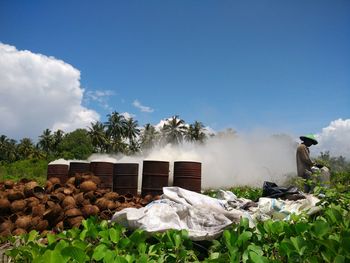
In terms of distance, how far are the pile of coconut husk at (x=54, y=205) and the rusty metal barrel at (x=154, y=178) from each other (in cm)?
111

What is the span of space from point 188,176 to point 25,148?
72193mm

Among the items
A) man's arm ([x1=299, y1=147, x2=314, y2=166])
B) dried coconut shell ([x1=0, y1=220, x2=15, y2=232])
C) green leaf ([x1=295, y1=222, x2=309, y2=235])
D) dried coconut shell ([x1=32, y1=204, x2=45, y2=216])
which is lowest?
dried coconut shell ([x1=0, y1=220, x2=15, y2=232])

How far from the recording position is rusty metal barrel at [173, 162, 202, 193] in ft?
24.9

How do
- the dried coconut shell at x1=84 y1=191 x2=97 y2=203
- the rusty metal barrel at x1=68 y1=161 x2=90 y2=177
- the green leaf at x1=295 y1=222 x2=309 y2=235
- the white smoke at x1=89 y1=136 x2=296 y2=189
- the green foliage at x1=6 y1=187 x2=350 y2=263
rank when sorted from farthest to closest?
the white smoke at x1=89 y1=136 x2=296 y2=189, the rusty metal barrel at x1=68 y1=161 x2=90 y2=177, the dried coconut shell at x1=84 y1=191 x2=97 y2=203, the green leaf at x1=295 y1=222 x2=309 y2=235, the green foliage at x1=6 y1=187 x2=350 y2=263

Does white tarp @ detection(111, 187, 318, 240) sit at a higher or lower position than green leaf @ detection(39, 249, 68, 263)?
lower

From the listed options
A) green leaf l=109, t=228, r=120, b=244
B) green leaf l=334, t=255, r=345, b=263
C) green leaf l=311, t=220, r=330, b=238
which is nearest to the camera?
green leaf l=334, t=255, r=345, b=263

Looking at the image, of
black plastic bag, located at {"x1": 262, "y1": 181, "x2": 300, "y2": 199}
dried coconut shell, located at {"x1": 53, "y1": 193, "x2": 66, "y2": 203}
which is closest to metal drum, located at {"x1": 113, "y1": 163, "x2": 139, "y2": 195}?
dried coconut shell, located at {"x1": 53, "y1": 193, "x2": 66, "y2": 203}

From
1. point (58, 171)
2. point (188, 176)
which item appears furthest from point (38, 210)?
point (58, 171)

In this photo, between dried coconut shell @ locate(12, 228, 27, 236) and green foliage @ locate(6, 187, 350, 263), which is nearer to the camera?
green foliage @ locate(6, 187, 350, 263)

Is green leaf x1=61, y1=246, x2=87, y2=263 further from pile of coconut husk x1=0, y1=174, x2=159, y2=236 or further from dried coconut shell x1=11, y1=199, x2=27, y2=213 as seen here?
dried coconut shell x1=11, y1=199, x2=27, y2=213

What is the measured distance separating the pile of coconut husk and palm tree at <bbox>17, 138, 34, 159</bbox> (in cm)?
6900

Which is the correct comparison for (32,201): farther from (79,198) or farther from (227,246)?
(227,246)

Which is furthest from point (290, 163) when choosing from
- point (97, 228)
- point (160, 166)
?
point (97, 228)

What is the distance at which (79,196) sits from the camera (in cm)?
587
